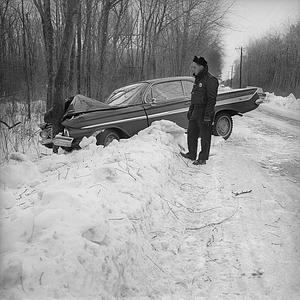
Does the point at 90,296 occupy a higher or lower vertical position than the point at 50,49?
lower

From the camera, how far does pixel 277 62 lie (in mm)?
38562

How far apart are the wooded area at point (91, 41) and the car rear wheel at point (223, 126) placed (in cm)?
379

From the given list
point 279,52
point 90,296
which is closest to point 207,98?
point 90,296

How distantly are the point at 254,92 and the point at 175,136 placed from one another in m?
3.15

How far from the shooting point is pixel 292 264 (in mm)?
3227

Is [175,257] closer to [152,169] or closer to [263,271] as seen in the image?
[263,271]

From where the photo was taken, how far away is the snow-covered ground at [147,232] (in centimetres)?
275

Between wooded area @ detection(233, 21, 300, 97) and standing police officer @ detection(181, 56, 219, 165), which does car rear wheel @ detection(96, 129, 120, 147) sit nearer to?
standing police officer @ detection(181, 56, 219, 165)

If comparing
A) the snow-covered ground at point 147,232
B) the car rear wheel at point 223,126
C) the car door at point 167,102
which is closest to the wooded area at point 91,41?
the car door at point 167,102

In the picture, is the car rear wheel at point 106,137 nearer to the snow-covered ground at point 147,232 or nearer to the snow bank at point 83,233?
the snow-covered ground at point 147,232

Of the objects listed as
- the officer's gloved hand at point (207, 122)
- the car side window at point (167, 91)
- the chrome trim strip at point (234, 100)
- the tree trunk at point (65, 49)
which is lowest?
the officer's gloved hand at point (207, 122)

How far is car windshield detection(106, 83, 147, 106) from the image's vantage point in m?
8.23

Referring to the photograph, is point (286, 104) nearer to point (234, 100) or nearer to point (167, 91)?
point (234, 100)

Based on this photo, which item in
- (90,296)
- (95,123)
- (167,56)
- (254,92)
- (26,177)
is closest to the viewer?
(90,296)
